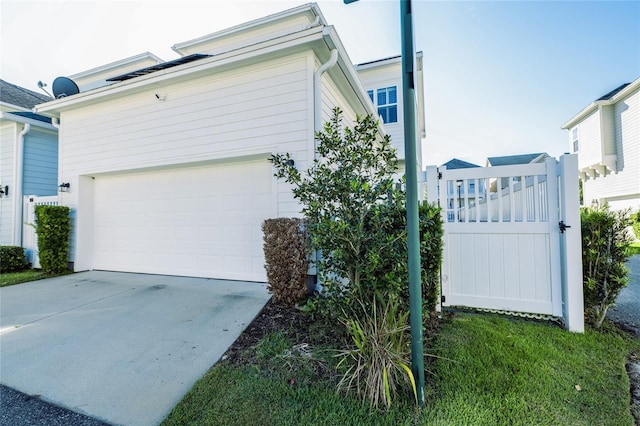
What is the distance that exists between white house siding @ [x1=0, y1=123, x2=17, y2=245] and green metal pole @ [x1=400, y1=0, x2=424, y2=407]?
10.7m

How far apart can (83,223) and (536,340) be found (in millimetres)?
8808

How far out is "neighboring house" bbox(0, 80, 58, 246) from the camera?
765cm

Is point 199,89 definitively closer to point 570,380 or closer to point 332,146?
point 332,146

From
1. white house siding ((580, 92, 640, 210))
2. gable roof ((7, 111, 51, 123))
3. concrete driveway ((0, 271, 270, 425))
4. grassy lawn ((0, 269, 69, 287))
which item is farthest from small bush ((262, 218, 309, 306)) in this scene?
white house siding ((580, 92, 640, 210))

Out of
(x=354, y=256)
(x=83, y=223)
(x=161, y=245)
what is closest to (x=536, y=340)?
(x=354, y=256)

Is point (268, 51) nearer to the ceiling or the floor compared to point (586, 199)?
nearer to the ceiling

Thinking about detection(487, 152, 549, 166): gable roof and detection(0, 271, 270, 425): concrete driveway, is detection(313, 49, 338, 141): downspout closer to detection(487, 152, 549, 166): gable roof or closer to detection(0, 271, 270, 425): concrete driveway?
detection(0, 271, 270, 425): concrete driveway

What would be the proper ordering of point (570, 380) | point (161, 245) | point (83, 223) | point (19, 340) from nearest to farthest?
1. point (570, 380)
2. point (19, 340)
3. point (161, 245)
4. point (83, 223)

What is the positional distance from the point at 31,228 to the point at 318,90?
8.47 metres

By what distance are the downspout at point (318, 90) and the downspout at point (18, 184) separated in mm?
8872

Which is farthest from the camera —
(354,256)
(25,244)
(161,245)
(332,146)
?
(25,244)

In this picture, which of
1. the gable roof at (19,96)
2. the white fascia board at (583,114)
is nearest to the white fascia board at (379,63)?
the gable roof at (19,96)

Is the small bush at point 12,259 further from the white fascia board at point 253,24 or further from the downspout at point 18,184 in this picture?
the white fascia board at point 253,24

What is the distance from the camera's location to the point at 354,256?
2398 millimetres
